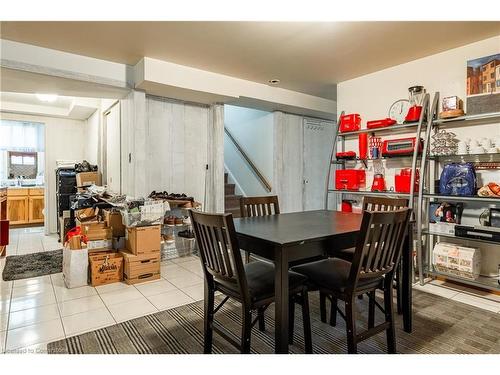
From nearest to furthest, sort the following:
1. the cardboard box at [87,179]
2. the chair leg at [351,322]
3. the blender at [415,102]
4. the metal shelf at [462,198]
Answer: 1. the chair leg at [351,322]
2. the metal shelf at [462,198]
3. the blender at [415,102]
4. the cardboard box at [87,179]

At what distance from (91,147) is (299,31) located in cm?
483

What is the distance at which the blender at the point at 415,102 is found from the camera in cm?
350

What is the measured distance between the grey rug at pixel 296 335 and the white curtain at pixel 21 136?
577 cm

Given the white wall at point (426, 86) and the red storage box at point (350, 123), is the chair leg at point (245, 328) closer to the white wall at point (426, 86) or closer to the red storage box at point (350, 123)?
the white wall at point (426, 86)

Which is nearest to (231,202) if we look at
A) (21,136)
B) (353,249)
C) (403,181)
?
(403,181)

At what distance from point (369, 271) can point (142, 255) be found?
2449mm

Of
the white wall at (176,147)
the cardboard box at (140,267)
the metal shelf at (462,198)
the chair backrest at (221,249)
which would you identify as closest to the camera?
the chair backrest at (221,249)

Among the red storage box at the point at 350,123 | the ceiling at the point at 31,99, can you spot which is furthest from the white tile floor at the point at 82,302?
the ceiling at the point at 31,99

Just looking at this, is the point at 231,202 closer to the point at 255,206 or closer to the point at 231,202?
the point at 231,202

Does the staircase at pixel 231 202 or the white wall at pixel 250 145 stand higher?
the white wall at pixel 250 145

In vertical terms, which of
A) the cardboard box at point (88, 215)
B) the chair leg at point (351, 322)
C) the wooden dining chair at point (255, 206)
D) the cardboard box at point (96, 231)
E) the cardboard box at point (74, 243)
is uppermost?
the wooden dining chair at point (255, 206)
